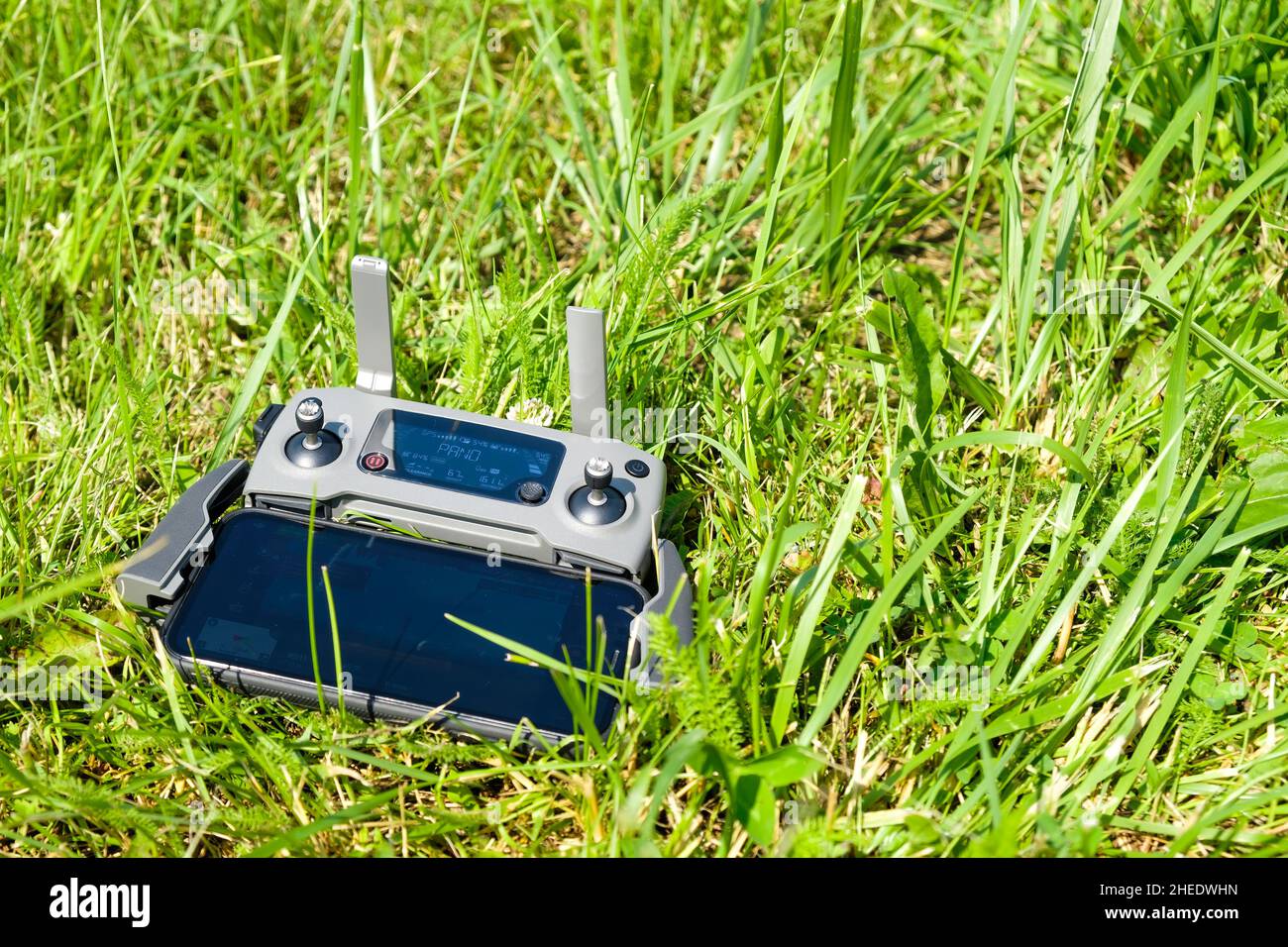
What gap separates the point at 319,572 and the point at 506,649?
0.44m

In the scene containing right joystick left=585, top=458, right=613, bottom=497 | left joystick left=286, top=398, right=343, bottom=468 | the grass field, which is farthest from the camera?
left joystick left=286, top=398, right=343, bottom=468

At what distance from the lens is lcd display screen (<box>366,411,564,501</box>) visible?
239 centimetres

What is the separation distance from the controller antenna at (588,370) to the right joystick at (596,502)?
17 centimetres

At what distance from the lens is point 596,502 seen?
2328 mm

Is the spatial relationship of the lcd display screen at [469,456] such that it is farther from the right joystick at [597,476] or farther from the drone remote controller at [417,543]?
the right joystick at [597,476]

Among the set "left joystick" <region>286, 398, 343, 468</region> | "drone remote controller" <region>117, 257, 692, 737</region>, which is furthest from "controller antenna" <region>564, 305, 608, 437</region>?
"left joystick" <region>286, 398, 343, 468</region>

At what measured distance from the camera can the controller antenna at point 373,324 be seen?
8.02 feet

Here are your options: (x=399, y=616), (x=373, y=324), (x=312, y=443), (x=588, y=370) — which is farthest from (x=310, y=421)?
(x=588, y=370)

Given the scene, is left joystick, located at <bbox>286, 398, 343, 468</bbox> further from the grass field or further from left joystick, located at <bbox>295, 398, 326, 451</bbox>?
the grass field

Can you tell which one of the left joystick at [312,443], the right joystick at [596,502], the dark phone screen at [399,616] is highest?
the left joystick at [312,443]

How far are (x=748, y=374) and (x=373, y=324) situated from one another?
0.89 meters

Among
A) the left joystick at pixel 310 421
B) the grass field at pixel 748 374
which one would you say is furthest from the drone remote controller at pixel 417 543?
the grass field at pixel 748 374

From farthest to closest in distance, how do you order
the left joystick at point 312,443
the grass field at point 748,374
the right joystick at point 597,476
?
the left joystick at point 312,443, the right joystick at point 597,476, the grass field at point 748,374

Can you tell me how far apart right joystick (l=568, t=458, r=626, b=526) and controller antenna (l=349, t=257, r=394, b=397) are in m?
0.56
